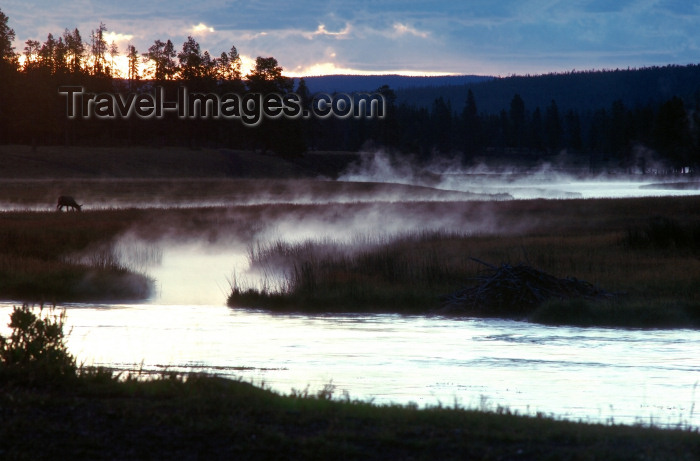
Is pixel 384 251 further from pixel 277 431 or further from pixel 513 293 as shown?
pixel 277 431

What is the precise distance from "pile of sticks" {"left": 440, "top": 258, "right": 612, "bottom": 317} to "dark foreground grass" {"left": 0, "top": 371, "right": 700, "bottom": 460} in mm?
15440

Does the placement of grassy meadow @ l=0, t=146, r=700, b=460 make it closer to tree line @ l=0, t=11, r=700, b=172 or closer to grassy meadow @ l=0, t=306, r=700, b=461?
grassy meadow @ l=0, t=306, r=700, b=461

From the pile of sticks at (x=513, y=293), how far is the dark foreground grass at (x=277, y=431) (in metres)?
15.4

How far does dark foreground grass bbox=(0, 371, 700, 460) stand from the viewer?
8602mm

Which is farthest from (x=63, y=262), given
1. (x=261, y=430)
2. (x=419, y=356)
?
(x=261, y=430)

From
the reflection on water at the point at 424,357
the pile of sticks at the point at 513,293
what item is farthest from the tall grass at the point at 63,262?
the pile of sticks at the point at 513,293

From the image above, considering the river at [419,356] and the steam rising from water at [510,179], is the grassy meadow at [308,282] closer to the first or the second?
the river at [419,356]

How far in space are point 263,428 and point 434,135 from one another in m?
177

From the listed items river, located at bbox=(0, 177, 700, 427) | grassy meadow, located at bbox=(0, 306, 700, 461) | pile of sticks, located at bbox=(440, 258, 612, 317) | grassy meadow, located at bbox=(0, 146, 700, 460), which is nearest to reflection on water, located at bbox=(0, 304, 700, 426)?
river, located at bbox=(0, 177, 700, 427)

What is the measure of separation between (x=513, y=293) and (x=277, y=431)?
57.3ft

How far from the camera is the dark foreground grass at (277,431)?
8602 millimetres

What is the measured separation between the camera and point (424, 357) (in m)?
18.9

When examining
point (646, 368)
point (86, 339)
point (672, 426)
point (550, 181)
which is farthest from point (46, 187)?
point (550, 181)

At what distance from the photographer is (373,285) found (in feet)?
93.6
